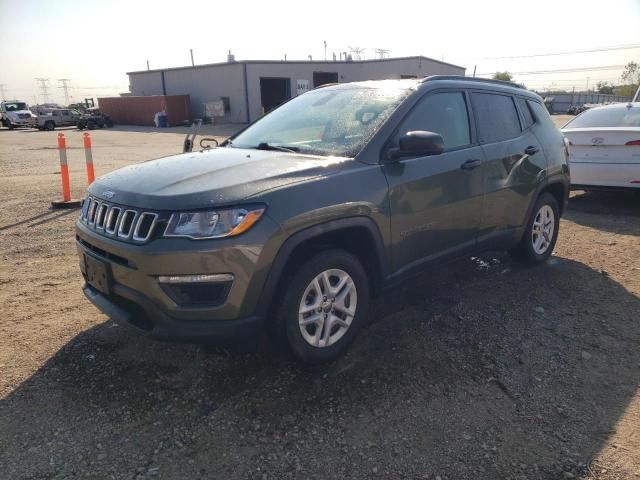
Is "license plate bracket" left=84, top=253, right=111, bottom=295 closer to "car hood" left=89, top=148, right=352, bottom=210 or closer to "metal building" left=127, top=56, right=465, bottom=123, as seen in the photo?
"car hood" left=89, top=148, right=352, bottom=210

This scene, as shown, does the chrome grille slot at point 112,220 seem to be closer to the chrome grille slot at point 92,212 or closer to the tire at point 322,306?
the chrome grille slot at point 92,212

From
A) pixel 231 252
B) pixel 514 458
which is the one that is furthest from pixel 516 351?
pixel 231 252

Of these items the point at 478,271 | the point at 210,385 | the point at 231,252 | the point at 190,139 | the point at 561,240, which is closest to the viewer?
the point at 231,252

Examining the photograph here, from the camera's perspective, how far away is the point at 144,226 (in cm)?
275

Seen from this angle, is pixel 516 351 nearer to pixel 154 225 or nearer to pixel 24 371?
pixel 154 225

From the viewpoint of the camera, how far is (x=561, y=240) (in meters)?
6.23

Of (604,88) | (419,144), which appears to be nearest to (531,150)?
(419,144)

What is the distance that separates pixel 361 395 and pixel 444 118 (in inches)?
88.1

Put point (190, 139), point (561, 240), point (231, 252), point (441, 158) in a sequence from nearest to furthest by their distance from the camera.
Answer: point (231, 252) → point (441, 158) → point (190, 139) → point (561, 240)

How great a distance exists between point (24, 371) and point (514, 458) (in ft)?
9.66

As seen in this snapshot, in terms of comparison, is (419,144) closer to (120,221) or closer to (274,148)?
(274,148)

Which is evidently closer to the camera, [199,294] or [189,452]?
[189,452]

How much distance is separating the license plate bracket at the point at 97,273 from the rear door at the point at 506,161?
2933 millimetres

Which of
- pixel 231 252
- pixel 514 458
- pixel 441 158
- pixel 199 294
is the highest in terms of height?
pixel 441 158
